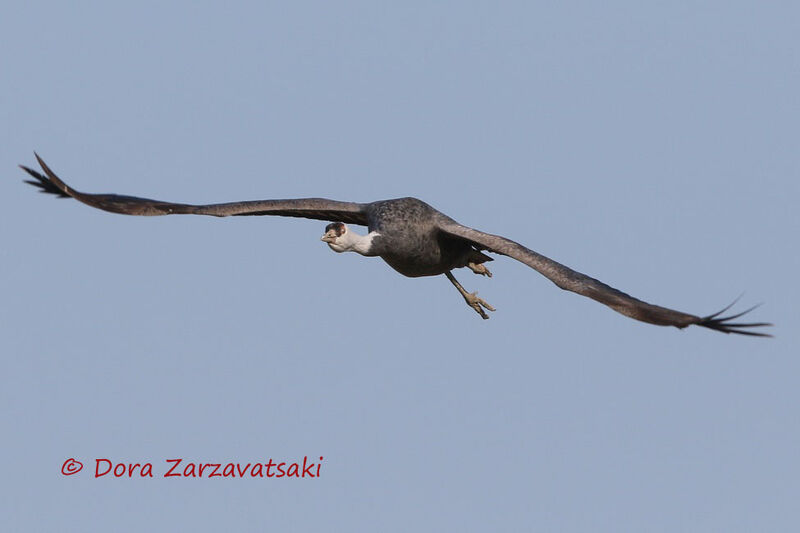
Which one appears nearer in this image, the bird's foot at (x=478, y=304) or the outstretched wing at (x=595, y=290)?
the outstretched wing at (x=595, y=290)

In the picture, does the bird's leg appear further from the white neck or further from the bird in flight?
the white neck

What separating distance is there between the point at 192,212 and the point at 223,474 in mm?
2683

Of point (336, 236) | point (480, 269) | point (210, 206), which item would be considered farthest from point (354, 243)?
point (480, 269)

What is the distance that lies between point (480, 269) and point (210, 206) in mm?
3228

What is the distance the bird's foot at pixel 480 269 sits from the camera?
14906mm

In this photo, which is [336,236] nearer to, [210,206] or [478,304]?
[210,206]

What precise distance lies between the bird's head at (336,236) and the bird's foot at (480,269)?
2.34 m

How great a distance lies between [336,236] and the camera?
12883mm

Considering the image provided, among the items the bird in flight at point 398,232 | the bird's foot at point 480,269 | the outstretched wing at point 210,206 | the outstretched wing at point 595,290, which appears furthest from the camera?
the bird's foot at point 480,269

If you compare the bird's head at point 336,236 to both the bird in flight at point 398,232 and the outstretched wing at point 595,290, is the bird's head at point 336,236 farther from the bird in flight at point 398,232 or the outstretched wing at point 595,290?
the outstretched wing at point 595,290

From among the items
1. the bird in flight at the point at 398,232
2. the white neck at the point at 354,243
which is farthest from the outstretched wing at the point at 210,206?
the white neck at the point at 354,243

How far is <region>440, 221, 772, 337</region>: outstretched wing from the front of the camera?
11.0 meters

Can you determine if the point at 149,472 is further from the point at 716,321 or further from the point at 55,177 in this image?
the point at 716,321

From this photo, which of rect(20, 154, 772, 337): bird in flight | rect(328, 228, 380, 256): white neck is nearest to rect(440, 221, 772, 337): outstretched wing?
rect(20, 154, 772, 337): bird in flight
